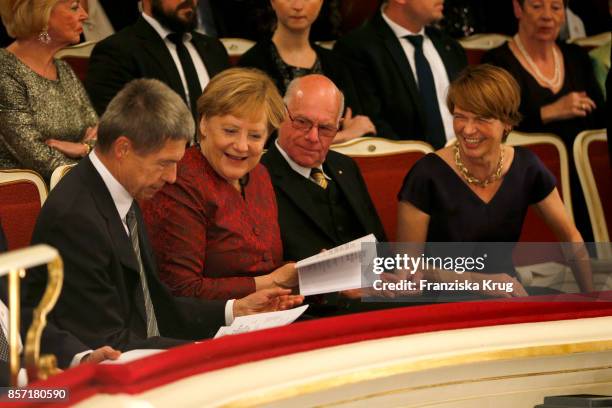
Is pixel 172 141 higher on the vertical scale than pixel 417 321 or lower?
higher

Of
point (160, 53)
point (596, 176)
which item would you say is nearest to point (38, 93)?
point (160, 53)

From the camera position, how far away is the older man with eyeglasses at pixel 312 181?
3053 mm

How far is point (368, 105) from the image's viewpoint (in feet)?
13.0

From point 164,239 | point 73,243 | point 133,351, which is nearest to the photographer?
point 133,351

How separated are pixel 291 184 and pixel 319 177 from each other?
110 mm

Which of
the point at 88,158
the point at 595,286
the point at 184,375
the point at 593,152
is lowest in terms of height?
the point at 184,375

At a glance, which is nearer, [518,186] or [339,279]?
[339,279]

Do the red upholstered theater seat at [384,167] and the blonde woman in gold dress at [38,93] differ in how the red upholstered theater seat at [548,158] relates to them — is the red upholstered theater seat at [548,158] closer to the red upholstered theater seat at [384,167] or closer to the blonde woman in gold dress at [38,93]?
the red upholstered theater seat at [384,167]

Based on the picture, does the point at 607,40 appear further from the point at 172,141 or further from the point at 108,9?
the point at 172,141

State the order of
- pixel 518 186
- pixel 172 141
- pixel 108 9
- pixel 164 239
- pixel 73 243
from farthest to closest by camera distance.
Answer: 1. pixel 108 9
2. pixel 518 186
3. pixel 164 239
4. pixel 172 141
5. pixel 73 243

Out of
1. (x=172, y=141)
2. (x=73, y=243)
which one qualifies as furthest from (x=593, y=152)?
(x=73, y=243)

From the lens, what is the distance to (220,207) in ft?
9.06

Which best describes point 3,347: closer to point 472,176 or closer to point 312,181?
point 312,181

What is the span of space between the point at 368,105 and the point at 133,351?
1955 millimetres
